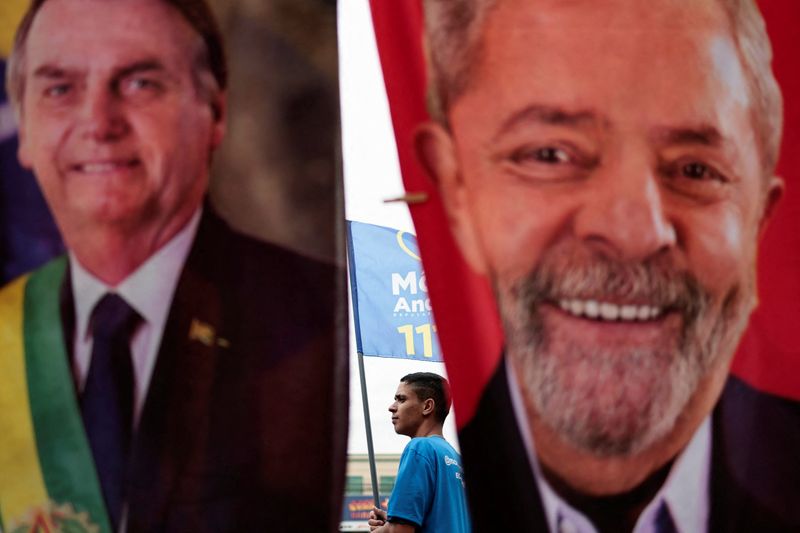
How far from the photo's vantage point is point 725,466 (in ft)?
8.24

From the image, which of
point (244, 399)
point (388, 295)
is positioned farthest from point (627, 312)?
point (388, 295)

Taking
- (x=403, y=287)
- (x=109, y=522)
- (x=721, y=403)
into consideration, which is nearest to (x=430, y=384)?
(x=403, y=287)

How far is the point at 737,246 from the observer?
2.55 m

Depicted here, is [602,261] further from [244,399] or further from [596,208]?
[244,399]

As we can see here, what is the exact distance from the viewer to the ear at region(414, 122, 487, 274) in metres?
2.42

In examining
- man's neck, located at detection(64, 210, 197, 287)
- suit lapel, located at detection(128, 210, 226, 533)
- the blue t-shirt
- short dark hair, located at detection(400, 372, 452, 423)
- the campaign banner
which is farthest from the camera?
the campaign banner

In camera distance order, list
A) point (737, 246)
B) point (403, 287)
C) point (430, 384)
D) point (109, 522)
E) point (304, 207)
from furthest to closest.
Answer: point (403, 287), point (430, 384), point (737, 246), point (304, 207), point (109, 522)

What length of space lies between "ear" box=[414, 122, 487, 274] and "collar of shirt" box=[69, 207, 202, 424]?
23.4 inches

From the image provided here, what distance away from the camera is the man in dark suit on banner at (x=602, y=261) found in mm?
2412

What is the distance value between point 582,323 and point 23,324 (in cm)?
138

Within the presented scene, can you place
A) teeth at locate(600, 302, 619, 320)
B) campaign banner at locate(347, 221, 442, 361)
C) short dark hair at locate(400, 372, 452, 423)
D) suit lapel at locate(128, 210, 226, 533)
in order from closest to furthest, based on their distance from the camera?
1. suit lapel at locate(128, 210, 226, 533)
2. teeth at locate(600, 302, 619, 320)
3. short dark hair at locate(400, 372, 452, 423)
4. campaign banner at locate(347, 221, 442, 361)

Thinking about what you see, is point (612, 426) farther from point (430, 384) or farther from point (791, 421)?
point (430, 384)

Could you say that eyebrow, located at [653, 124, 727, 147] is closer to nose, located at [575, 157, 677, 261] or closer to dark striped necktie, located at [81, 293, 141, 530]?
nose, located at [575, 157, 677, 261]

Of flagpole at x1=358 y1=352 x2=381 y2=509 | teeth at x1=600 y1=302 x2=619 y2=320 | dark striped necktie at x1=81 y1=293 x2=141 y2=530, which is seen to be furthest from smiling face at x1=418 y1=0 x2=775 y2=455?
flagpole at x1=358 y1=352 x2=381 y2=509
